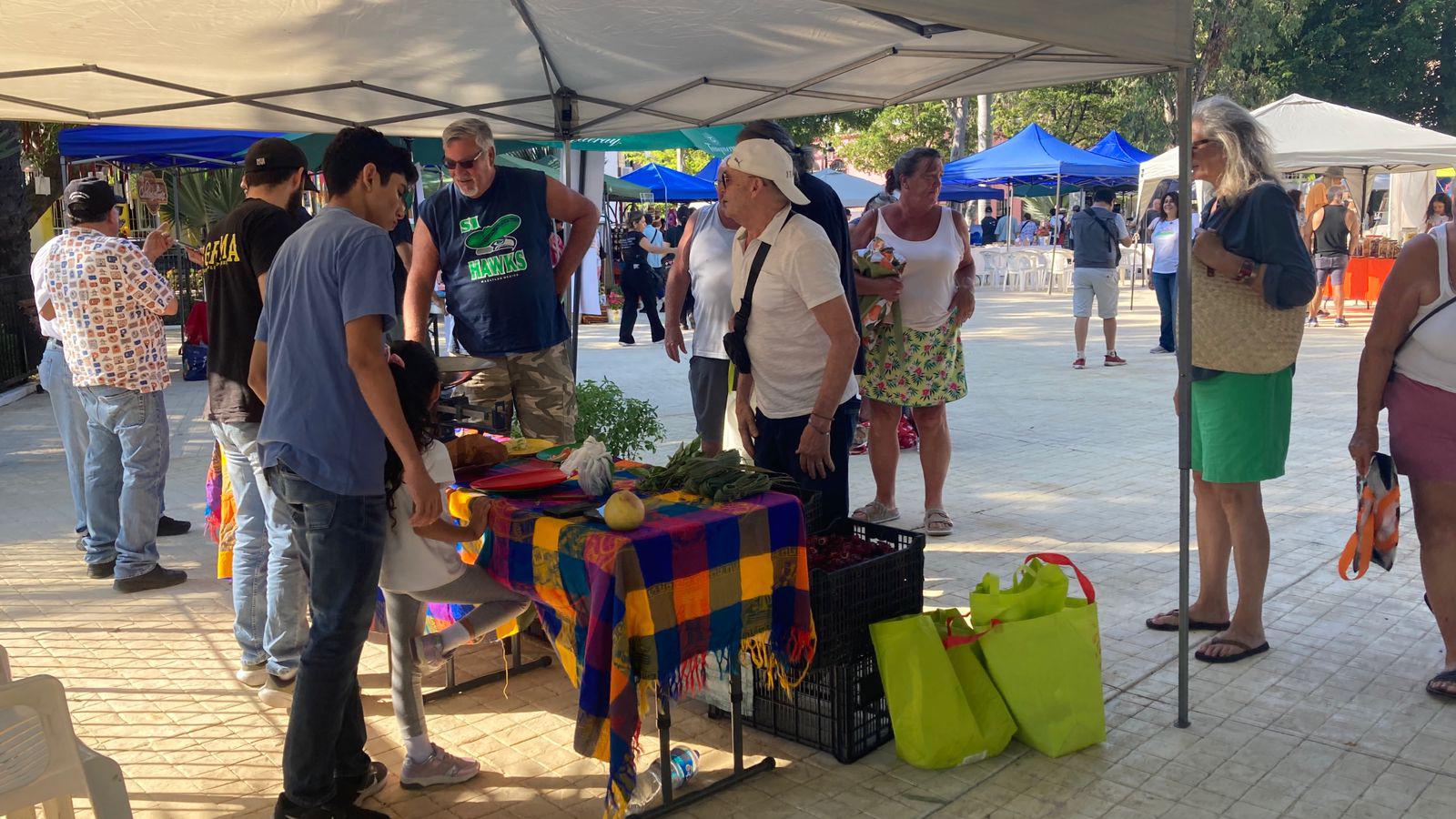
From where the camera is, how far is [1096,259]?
12.1 metres

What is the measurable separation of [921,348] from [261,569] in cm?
342

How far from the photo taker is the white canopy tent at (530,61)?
400 cm

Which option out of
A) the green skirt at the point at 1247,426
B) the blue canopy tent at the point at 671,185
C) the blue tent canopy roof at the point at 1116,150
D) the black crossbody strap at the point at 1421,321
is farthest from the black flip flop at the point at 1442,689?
the blue canopy tent at the point at 671,185

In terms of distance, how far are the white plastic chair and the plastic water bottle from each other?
135cm

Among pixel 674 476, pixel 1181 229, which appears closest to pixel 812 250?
pixel 674 476

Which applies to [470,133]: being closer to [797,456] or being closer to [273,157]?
[273,157]

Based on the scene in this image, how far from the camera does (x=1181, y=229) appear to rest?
3543mm

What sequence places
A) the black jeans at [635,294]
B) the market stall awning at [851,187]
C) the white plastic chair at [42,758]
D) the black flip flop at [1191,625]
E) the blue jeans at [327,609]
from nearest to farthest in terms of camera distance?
the white plastic chair at [42,758]
the blue jeans at [327,609]
the black flip flop at [1191,625]
the black jeans at [635,294]
the market stall awning at [851,187]

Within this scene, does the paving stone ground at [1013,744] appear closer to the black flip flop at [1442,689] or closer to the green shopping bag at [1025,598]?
the black flip flop at [1442,689]

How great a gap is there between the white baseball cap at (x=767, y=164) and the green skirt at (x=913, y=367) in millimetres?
2370

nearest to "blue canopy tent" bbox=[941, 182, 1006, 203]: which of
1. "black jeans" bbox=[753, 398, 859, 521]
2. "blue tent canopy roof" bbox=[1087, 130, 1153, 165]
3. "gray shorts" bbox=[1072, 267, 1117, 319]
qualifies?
"blue tent canopy roof" bbox=[1087, 130, 1153, 165]

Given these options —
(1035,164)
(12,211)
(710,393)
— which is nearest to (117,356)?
(710,393)

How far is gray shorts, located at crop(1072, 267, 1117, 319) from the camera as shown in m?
12.1

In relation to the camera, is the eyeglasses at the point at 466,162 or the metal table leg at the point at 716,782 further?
the eyeglasses at the point at 466,162
